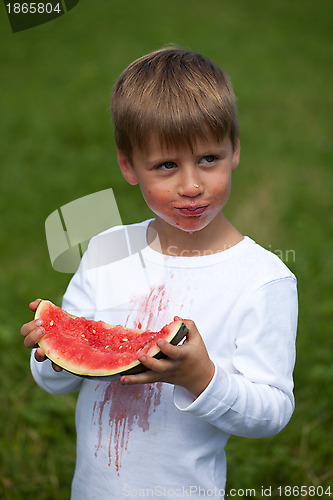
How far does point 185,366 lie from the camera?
1.56m

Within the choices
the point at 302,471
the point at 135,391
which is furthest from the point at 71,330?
the point at 302,471

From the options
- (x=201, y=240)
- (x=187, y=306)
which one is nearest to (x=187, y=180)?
(x=201, y=240)

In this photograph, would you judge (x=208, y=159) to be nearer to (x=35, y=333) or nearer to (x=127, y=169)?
(x=127, y=169)

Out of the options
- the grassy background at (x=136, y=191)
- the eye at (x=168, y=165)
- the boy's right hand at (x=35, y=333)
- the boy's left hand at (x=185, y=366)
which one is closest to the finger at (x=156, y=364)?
the boy's left hand at (x=185, y=366)

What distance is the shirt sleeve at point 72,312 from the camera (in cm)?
197

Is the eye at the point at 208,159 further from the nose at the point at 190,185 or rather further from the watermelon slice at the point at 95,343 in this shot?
the watermelon slice at the point at 95,343

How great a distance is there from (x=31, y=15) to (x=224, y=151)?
121 centimetres

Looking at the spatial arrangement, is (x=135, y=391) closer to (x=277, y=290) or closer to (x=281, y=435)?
(x=277, y=290)

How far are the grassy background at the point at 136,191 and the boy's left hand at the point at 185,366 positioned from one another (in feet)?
3.80

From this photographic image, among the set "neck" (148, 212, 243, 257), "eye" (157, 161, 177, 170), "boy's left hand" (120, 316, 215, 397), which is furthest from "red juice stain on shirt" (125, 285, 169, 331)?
"eye" (157, 161, 177, 170)

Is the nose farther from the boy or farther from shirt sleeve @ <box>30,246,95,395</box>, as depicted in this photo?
shirt sleeve @ <box>30,246,95,395</box>

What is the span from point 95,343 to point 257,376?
1.80 feet

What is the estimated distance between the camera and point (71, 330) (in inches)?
75.2

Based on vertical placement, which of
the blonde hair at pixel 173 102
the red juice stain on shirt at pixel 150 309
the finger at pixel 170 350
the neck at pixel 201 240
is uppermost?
the blonde hair at pixel 173 102
